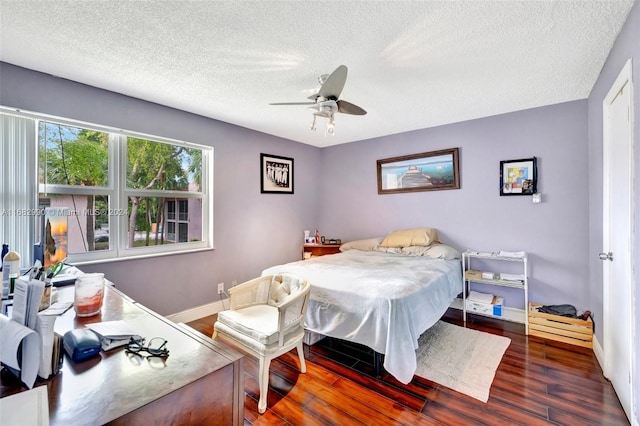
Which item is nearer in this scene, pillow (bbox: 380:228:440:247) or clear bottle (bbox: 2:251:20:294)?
clear bottle (bbox: 2:251:20:294)

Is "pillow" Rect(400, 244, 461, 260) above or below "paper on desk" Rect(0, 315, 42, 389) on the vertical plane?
below

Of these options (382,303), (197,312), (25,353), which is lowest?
(197,312)

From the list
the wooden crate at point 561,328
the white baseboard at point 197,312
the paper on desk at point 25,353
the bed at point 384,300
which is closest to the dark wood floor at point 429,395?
the wooden crate at point 561,328

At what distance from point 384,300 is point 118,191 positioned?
109 inches

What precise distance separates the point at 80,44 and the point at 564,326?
15.3 ft

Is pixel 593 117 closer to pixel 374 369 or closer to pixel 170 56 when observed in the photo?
pixel 374 369

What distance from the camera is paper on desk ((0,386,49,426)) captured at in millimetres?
612

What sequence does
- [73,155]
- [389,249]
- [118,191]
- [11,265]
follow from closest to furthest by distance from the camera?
[11,265], [73,155], [118,191], [389,249]

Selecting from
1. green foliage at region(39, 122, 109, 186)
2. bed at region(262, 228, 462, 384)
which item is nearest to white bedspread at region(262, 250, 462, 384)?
bed at region(262, 228, 462, 384)

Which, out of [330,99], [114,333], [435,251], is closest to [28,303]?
[114,333]

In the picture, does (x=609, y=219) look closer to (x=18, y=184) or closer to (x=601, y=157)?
(x=601, y=157)

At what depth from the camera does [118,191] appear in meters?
2.90

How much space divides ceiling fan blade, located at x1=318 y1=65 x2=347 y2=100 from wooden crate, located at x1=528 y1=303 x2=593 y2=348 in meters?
2.95

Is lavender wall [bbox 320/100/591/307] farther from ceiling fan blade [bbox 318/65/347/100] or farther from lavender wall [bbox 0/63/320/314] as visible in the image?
ceiling fan blade [bbox 318/65/347/100]
